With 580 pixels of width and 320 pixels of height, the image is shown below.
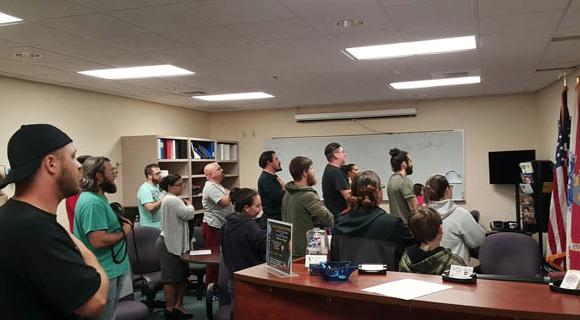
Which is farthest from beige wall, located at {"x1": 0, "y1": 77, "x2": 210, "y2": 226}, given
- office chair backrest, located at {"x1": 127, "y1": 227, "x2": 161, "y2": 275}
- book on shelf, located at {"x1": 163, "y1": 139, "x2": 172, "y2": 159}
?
office chair backrest, located at {"x1": 127, "y1": 227, "x2": 161, "y2": 275}

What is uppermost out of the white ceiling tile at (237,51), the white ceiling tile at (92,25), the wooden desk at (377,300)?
the white ceiling tile at (237,51)

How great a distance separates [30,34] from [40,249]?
9.69 feet

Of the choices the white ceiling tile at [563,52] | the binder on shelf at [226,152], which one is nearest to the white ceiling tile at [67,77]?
the binder on shelf at [226,152]

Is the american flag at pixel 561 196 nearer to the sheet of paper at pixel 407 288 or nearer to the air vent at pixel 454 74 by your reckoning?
the air vent at pixel 454 74

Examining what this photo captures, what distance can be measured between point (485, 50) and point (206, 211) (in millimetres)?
3267

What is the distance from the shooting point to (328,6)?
3.29 m

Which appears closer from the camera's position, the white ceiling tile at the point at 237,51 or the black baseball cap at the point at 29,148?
the black baseball cap at the point at 29,148

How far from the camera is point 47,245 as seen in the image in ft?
4.70

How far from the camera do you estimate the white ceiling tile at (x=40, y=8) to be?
307cm

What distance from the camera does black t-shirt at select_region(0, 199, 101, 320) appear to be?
1414mm

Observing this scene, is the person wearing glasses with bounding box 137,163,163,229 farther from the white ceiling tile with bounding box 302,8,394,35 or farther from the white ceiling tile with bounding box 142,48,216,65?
the white ceiling tile with bounding box 302,8,394,35

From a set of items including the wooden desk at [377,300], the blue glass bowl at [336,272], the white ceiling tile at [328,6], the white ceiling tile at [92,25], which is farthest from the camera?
the white ceiling tile at [92,25]

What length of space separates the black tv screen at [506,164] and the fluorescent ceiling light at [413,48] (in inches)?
136

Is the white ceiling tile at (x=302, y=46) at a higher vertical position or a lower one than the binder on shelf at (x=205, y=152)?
higher
